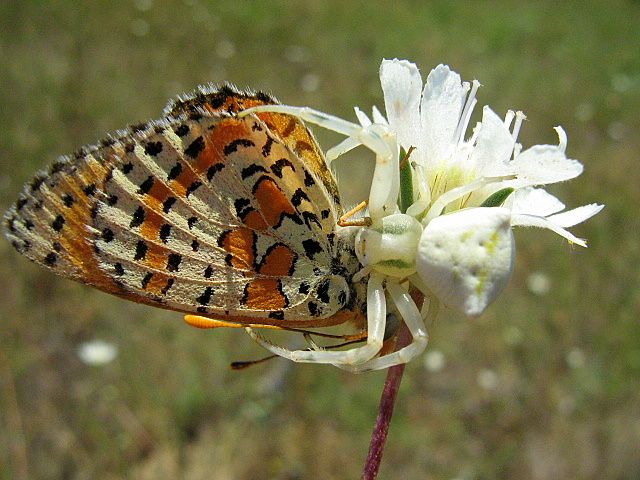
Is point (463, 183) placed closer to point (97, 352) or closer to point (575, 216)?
point (575, 216)

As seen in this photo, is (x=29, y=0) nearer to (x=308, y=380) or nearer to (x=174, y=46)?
(x=174, y=46)

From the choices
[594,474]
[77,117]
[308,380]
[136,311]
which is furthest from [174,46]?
[594,474]

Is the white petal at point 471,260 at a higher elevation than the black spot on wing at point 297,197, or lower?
lower

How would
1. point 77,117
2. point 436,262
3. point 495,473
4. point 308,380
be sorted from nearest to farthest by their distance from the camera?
point 436,262
point 495,473
point 308,380
point 77,117

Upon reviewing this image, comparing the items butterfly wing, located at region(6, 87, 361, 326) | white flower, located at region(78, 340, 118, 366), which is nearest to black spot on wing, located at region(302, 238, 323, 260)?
butterfly wing, located at region(6, 87, 361, 326)

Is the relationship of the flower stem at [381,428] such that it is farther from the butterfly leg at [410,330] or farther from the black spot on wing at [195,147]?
the black spot on wing at [195,147]

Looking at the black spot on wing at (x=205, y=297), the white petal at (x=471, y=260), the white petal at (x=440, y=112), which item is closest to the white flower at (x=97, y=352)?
the black spot on wing at (x=205, y=297)

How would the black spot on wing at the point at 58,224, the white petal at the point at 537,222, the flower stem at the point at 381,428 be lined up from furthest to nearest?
the black spot on wing at the point at 58,224
the white petal at the point at 537,222
the flower stem at the point at 381,428
